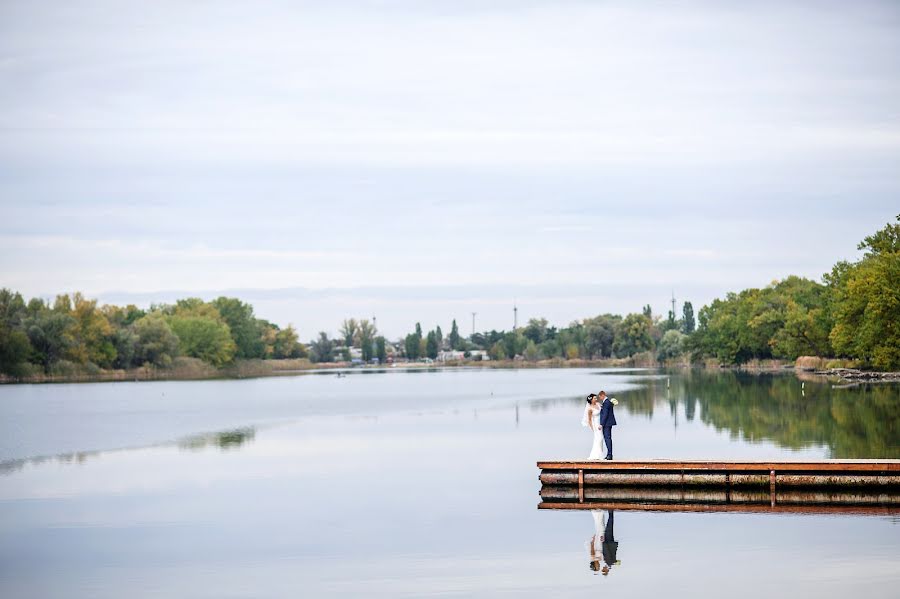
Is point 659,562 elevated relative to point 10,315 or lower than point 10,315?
lower

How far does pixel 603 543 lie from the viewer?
22562mm

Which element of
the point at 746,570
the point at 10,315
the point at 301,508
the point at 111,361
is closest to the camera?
the point at 746,570

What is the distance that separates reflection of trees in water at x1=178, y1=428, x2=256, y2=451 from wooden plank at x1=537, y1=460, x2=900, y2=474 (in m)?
20.2

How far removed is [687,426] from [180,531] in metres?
27.6

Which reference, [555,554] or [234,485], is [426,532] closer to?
[555,554]

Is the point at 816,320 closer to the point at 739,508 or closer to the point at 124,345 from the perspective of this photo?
the point at 124,345

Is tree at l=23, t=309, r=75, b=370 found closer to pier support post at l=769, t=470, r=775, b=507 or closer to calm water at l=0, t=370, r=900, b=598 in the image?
calm water at l=0, t=370, r=900, b=598

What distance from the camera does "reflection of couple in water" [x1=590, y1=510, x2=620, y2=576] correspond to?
20.8m

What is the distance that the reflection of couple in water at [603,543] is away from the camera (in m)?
20.8

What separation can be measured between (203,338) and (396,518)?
153142 mm

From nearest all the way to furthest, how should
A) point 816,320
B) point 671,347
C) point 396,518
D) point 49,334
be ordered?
point 396,518
point 816,320
point 49,334
point 671,347

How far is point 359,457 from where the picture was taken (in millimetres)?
39844

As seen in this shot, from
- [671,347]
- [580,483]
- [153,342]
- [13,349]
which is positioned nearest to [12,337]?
[13,349]

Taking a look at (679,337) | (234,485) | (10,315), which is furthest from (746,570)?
(679,337)
